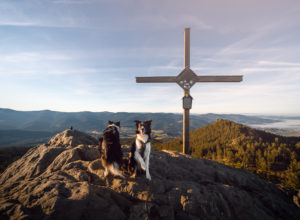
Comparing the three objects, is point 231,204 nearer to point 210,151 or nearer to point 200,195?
point 200,195

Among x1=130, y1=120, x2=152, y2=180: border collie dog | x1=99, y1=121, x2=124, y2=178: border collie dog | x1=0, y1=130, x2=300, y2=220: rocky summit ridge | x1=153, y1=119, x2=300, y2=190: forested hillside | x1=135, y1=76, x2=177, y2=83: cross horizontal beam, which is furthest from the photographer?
x1=153, y1=119, x2=300, y2=190: forested hillside

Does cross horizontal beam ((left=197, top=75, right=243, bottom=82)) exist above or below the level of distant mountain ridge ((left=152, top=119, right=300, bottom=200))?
Answer: above

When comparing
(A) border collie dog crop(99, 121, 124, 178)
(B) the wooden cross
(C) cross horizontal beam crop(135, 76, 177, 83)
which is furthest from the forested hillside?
(A) border collie dog crop(99, 121, 124, 178)

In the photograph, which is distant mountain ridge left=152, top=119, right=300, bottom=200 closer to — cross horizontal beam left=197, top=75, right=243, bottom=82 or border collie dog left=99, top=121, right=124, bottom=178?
cross horizontal beam left=197, top=75, right=243, bottom=82

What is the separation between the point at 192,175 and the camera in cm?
598

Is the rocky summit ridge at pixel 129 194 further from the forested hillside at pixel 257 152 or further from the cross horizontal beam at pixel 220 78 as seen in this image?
the forested hillside at pixel 257 152

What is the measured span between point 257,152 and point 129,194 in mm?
24872

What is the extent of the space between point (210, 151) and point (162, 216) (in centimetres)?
2559

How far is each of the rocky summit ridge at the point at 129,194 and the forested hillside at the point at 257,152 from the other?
1162cm

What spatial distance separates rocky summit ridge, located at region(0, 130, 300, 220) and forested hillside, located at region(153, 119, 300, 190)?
11.6 metres

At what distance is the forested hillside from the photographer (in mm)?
18231

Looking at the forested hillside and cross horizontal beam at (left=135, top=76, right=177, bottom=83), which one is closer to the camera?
cross horizontal beam at (left=135, top=76, right=177, bottom=83)

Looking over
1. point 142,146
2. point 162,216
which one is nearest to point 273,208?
point 162,216

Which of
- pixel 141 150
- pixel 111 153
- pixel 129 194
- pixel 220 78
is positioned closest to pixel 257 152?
pixel 220 78
